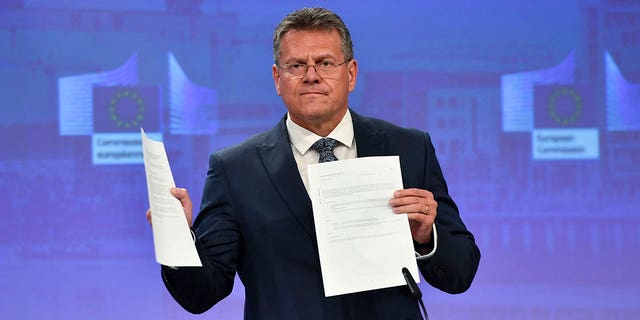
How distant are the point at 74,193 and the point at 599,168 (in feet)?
8.73

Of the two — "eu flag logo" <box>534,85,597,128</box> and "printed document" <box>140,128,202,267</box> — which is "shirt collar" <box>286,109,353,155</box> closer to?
"printed document" <box>140,128,202,267</box>

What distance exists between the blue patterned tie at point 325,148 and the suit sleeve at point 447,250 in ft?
0.81

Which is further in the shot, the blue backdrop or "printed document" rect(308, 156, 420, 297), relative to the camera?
the blue backdrop

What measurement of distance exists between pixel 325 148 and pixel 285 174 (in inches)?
4.8

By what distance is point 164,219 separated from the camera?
5.81 feet

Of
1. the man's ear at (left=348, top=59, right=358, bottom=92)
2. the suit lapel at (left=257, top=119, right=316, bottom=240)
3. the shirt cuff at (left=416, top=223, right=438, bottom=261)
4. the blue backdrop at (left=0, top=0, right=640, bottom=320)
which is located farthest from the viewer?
the blue backdrop at (left=0, top=0, right=640, bottom=320)

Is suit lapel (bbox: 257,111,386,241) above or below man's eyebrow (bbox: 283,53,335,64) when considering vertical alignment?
below

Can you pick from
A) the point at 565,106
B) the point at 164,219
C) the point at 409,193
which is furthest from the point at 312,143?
the point at 565,106

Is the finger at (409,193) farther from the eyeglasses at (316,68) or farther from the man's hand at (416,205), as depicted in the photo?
the eyeglasses at (316,68)

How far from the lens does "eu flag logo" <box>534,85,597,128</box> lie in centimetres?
419

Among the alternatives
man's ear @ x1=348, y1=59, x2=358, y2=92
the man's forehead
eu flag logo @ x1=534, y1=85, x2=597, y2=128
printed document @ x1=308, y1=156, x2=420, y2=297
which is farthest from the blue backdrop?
printed document @ x1=308, y1=156, x2=420, y2=297

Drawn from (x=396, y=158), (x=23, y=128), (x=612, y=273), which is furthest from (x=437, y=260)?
(x=23, y=128)

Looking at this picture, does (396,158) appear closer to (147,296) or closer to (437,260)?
(437,260)

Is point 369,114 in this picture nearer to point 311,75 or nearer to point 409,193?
point 311,75
